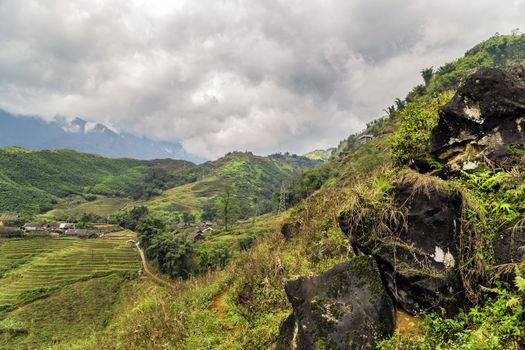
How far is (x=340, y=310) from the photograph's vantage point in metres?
5.72

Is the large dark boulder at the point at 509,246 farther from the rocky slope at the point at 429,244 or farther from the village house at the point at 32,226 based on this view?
the village house at the point at 32,226

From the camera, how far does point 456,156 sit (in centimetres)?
753

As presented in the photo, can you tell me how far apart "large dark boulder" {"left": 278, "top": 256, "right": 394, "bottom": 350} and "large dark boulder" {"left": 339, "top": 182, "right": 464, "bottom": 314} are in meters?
0.36

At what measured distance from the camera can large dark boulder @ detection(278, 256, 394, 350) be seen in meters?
5.41

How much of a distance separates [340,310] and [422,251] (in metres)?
2.01

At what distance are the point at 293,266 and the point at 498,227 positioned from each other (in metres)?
5.85

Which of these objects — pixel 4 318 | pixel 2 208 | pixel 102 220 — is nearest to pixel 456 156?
pixel 4 318

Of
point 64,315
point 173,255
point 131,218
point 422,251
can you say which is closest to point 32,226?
point 131,218

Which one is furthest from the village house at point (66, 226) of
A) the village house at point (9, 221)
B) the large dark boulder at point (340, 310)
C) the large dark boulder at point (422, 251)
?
the large dark boulder at point (422, 251)

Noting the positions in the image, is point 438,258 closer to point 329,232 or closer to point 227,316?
point 329,232

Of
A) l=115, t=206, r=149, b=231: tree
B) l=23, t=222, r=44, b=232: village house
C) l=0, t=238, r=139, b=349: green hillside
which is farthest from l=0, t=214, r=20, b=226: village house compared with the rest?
l=115, t=206, r=149, b=231: tree

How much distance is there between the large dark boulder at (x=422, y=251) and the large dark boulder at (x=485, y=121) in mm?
1757

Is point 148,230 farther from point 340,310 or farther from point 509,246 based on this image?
point 509,246

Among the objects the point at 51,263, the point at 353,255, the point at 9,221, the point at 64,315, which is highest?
the point at 9,221
